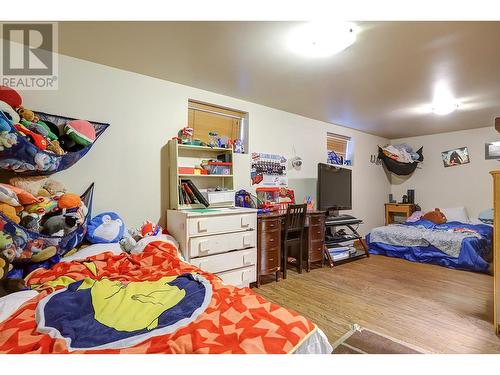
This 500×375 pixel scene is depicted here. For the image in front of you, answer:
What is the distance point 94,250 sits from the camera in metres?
1.92

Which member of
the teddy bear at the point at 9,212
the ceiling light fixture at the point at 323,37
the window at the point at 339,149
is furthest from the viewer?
the window at the point at 339,149

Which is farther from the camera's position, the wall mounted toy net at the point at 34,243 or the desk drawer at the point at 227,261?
the desk drawer at the point at 227,261

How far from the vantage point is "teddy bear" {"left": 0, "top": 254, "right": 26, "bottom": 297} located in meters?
1.35

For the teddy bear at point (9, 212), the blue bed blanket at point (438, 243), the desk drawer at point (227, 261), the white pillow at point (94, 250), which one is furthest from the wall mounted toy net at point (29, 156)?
the blue bed blanket at point (438, 243)

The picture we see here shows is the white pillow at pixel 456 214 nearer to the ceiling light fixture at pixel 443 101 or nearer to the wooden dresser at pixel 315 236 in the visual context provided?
the ceiling light fixture at pixel 443 101

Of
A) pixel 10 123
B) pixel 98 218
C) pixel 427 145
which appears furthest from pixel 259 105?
pixel 427 145

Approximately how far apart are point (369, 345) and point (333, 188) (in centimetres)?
254

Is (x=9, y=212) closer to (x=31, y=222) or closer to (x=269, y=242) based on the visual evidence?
(x=31, y=222)

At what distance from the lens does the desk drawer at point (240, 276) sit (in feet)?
8.48

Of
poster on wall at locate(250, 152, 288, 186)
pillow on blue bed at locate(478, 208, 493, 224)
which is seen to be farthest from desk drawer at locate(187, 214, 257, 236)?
pillow on blue bed at locate(478, 208, 493, 224)

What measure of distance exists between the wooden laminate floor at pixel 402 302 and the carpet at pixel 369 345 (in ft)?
0.24

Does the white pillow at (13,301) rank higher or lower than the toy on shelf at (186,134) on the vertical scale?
lower

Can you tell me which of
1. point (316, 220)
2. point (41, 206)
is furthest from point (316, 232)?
point (41, 206)

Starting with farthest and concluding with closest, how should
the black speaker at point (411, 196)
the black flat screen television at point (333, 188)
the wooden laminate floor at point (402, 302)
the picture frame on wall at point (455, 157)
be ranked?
→ the black speaker at point (411, 196) → the picture frame on wall at point (455, 157) → the black flat screen television at point (333, 188) → the wooden laminate floor at point (402, 302)
